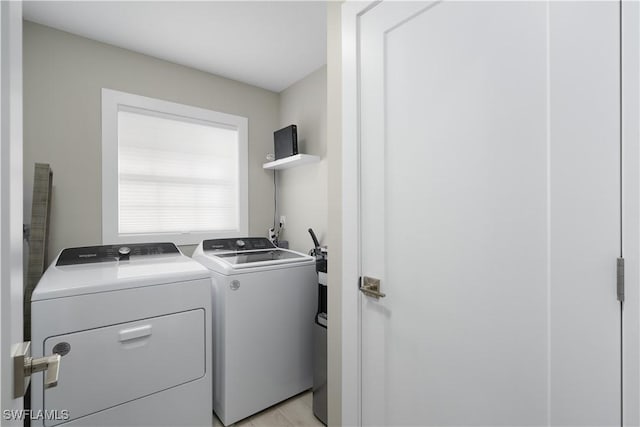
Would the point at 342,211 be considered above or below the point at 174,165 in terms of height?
below

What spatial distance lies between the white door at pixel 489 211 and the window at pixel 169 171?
A: 1.76 m

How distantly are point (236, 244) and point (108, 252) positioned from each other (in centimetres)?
86

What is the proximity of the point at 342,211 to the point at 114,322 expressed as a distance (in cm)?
119

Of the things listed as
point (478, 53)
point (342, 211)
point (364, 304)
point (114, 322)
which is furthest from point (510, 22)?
point (114, 322)

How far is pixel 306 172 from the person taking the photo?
8.52 feet

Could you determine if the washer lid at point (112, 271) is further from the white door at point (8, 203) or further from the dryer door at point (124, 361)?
the white door at point (8, 203)

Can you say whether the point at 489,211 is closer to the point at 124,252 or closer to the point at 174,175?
the point at 124,252

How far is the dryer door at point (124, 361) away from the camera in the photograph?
125 centimetres

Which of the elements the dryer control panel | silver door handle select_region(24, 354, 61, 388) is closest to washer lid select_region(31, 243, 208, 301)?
the dryer control panel

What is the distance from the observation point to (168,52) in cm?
219

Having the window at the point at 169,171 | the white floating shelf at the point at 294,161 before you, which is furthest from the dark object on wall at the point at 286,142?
the window at the point at 169,171

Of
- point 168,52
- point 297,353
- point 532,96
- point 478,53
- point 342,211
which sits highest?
point 168,52

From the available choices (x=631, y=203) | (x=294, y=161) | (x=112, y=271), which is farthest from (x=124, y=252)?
(x=631, y=203)

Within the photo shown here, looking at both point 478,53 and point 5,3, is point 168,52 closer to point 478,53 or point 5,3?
point 5,3
